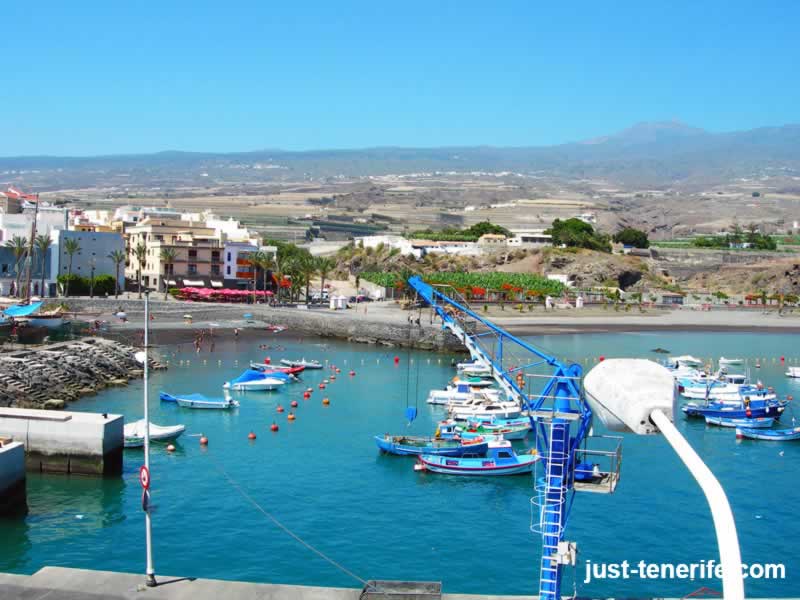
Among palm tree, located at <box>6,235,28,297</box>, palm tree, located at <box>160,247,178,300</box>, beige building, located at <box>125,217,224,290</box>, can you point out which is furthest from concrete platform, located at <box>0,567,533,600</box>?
beige building, located at <box>125,217,224,290</box>

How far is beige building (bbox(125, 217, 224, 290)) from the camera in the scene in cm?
11288

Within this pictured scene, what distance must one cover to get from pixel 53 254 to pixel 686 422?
74.5 m

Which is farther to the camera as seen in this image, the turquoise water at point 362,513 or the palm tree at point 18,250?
Result: the palm tree at point 18,250

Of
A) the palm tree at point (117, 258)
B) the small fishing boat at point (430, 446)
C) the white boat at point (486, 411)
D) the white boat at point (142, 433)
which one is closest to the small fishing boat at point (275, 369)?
the white boat at point (486, 411)

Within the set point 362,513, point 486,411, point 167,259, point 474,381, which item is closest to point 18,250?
point 167,259

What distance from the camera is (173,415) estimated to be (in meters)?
51.8

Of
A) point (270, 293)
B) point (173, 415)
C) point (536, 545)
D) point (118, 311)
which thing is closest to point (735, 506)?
point (536, 545)

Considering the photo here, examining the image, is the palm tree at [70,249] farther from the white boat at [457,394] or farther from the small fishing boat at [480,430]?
the small fishing boat at [480,430]

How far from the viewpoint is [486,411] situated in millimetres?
52094

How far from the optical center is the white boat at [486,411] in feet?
169

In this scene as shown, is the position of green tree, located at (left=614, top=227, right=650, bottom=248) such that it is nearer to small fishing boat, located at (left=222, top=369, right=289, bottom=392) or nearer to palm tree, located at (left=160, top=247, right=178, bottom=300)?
palm tree, located at (left=160, top=247, right=178, bottom=300)

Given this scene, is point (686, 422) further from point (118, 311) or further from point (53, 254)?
point (53, 254)

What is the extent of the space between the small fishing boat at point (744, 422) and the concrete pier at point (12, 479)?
36880mm

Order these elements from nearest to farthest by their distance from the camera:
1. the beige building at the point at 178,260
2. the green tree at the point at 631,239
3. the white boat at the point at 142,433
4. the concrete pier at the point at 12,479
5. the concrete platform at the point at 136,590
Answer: the concrete platform at the point at 136,590 → the concrete pier at the point at 12,479 → the white boat at the point at 142,433 → the beige building at the point at 178,260 → the green tree at the point at 631,239
